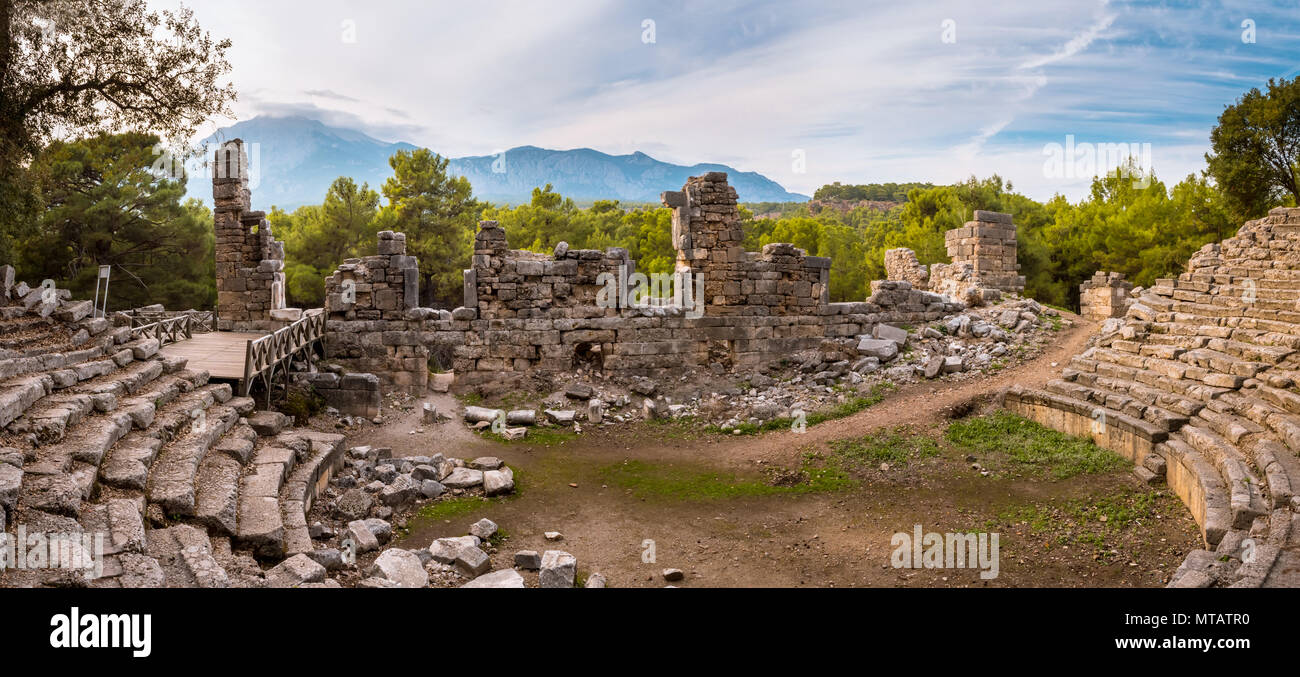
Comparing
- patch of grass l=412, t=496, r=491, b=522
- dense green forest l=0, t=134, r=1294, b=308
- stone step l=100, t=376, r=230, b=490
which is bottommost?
patch of grass l=412, t=496, r=491, b=522

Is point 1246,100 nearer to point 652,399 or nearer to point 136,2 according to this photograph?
point 652,399

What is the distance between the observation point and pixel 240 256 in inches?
664

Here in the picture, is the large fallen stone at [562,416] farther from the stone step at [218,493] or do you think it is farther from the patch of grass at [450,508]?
the stone step at [218,493]

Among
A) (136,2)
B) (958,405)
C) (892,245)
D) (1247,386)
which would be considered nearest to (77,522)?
(136,2)

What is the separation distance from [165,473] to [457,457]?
4.51 m

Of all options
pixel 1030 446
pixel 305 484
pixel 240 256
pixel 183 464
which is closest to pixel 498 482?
pixel 305 484

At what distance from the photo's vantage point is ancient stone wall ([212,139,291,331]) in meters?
16.6

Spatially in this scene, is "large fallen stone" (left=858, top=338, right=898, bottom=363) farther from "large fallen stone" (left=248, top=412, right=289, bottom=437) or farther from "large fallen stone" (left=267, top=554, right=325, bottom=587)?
"large fallen stone" (left=267, top=554, right=325, bottom=587)

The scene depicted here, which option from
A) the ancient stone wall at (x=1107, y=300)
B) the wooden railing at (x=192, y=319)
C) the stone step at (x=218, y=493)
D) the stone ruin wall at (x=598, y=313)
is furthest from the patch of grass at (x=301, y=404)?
the ancient stone wall at (x=1107, y=300)

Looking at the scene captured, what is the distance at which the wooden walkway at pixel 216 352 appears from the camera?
37.9ft

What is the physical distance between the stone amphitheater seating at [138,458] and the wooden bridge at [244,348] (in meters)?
0.55

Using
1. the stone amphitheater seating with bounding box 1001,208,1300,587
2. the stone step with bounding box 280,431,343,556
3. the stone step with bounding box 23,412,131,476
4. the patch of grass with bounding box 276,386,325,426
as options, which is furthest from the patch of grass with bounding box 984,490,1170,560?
the patch of grass with bounding box 276,386,325,426

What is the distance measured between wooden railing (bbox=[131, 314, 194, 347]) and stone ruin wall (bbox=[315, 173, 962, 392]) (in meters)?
2.49

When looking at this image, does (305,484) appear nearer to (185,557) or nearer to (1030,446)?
(185,557)
